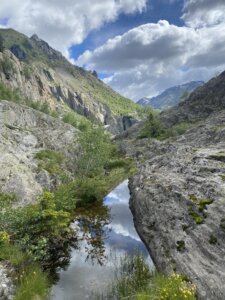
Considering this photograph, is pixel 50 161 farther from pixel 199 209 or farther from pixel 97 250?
pixel 199 209

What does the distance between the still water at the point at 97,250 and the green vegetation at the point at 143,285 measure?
123 centimetres

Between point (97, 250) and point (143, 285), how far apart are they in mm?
10831

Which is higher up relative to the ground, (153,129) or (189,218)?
(153,129)

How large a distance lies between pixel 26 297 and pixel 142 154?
7632 centimetres

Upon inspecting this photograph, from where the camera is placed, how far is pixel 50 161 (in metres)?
63.1

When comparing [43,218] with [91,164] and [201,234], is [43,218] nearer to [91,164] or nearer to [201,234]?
[201,234]

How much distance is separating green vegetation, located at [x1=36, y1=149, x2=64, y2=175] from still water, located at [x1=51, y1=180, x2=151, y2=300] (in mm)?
12770

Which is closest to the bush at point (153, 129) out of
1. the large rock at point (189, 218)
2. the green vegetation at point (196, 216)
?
the large rock at point (189, 218)

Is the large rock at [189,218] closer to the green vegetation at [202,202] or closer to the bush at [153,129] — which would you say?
the green vegetation at [202,202]

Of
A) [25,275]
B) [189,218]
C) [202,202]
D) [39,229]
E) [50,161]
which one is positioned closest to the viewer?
[25,275]

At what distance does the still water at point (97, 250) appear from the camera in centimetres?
2356

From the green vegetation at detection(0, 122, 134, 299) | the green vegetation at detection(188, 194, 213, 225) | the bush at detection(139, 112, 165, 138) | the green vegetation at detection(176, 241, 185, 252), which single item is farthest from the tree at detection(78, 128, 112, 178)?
the bush at detection(139, 112, 165, 138)

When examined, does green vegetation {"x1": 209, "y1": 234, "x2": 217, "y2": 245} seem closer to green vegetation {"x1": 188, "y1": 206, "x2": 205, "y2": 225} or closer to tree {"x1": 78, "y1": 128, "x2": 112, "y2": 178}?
green vegetation {"x1": 188, "y1": 206, "x2": 205, "y2": 225}

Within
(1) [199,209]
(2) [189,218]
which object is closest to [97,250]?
(2) [189,218]
